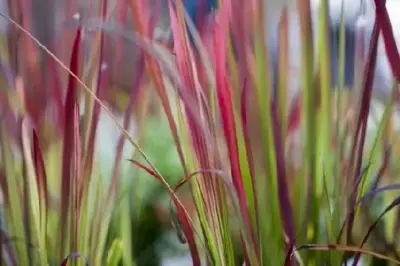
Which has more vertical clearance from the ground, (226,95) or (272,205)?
(226,95)

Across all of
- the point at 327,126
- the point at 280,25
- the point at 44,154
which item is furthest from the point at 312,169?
the point at 44,154

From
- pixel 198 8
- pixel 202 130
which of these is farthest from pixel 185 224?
pixel 198 8

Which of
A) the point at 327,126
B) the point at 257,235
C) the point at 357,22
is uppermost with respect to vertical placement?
the point at 357,22

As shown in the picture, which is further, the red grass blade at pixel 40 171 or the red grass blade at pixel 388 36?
the red grass blade at pixel 40 171

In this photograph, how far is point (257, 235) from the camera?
0.65 metres

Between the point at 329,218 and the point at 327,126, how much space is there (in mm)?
111

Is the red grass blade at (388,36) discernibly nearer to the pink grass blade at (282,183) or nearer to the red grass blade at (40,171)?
the pink grass blade at (282,183)

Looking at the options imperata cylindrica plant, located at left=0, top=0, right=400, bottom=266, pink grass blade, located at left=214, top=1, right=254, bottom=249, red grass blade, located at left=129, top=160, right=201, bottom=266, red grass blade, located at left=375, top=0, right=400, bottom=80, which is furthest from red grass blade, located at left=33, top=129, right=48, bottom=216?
red grass blade, located at left=375, top=0, right=400, bottom=80

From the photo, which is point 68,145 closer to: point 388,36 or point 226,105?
point 226,105

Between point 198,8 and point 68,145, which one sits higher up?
point 198,8

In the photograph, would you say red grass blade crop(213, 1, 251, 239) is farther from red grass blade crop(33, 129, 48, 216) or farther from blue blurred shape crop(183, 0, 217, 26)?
red grass blade crop(33, 129, 48, 216)

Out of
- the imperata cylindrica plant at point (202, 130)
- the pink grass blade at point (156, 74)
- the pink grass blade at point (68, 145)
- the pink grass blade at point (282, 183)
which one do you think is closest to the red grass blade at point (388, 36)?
the imperata cylindrica plant at point (202, 130)

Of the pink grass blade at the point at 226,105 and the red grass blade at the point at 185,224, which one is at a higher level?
the pink grass blade at the point at 226,105

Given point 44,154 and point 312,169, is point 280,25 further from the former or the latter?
point 44,154
